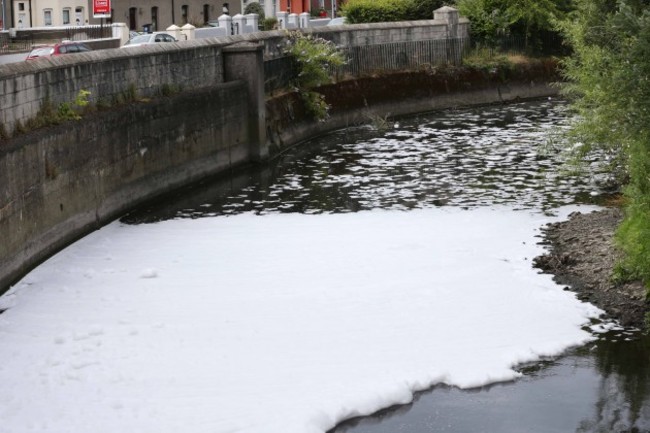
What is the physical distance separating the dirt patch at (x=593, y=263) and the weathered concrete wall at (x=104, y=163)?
22.0ft

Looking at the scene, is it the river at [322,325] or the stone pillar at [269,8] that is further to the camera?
the stone pillar at [269,8]

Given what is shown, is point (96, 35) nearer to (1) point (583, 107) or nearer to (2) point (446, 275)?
(1) point (583, 107)

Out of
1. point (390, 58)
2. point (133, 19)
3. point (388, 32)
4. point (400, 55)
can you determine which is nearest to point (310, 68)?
point (390, 58)

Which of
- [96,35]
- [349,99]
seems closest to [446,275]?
[349,99]

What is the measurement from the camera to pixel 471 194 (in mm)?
21219

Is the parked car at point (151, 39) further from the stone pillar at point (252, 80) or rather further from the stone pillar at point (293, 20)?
the stone pillar at point (252, 80)

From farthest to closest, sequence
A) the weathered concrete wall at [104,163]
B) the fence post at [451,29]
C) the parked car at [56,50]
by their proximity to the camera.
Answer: the parked car at [56,50] → the fence post at [451,29] → the weathered concrete wall at [104,163]

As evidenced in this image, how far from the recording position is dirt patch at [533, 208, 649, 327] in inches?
545

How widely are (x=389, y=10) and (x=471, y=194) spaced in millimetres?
20796

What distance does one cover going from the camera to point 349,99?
32.2 m

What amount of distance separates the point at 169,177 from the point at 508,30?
20.4 meters

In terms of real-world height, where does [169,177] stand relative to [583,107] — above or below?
below

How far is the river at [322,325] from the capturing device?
1109 cm

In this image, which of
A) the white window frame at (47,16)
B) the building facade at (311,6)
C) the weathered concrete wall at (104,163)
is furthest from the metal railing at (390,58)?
the building facade at (311,6)
